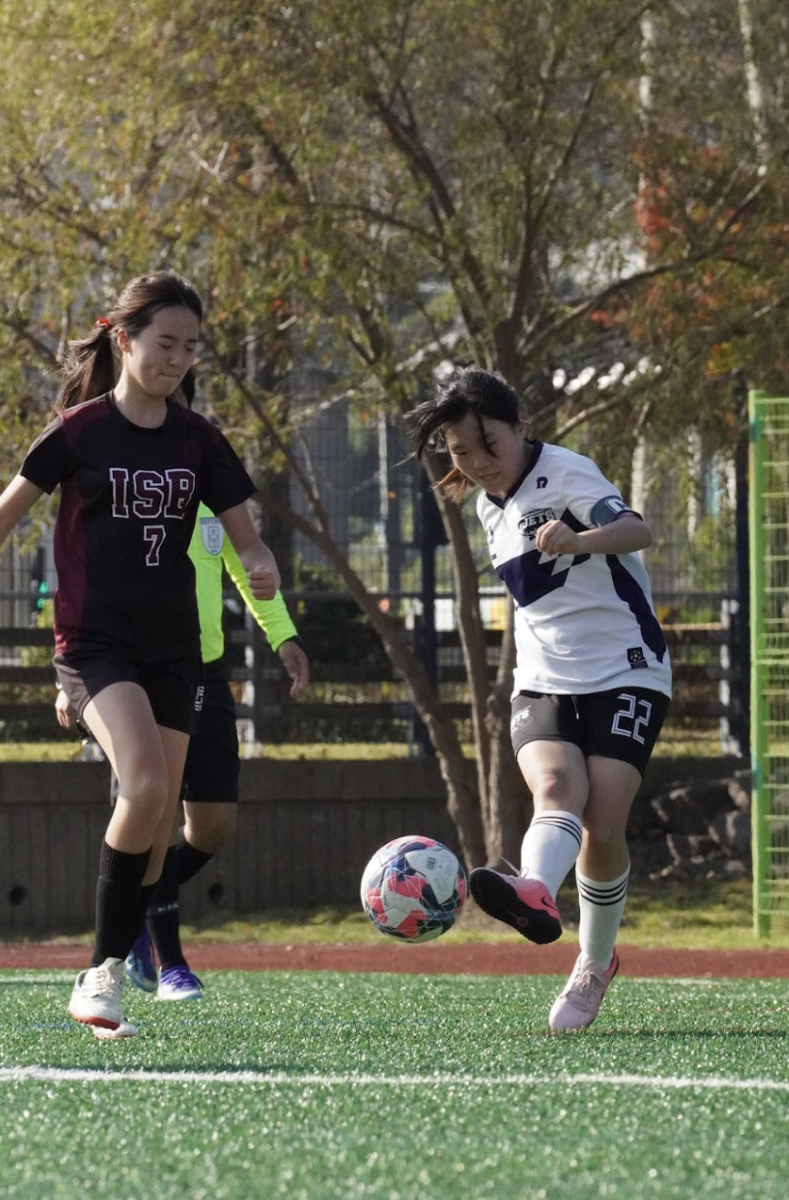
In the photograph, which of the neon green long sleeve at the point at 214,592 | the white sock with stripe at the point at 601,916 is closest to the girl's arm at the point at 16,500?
the neon green long sleeve at the point at 214,592

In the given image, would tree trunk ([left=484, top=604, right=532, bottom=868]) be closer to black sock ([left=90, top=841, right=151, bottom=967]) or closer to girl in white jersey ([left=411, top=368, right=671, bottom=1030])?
girl in white jersey ([left=411, top=368, right=671, bottom=1030])

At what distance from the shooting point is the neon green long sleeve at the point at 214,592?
695 centimetres

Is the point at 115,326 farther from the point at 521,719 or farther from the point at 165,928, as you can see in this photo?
the point at 165,928

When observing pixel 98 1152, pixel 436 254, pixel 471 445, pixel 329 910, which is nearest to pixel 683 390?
pixel 436 254

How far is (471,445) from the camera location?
5469 mm

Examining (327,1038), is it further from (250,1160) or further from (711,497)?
(711,497)

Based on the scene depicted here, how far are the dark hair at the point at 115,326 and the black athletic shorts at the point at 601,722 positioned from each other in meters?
1.49

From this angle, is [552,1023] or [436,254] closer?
[552,1023]

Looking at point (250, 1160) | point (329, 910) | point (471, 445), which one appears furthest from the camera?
point (329, 910)

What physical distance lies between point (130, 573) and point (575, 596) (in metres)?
1.27

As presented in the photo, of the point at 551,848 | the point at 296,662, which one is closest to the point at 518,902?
the point at 551,848

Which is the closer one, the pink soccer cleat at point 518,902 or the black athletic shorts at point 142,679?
the pink soccer cleat at point 518,902

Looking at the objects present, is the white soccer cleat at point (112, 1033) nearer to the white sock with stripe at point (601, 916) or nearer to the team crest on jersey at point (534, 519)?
the white sock with stripe at point (601, 916)

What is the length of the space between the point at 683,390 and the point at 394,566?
9.94 ft
